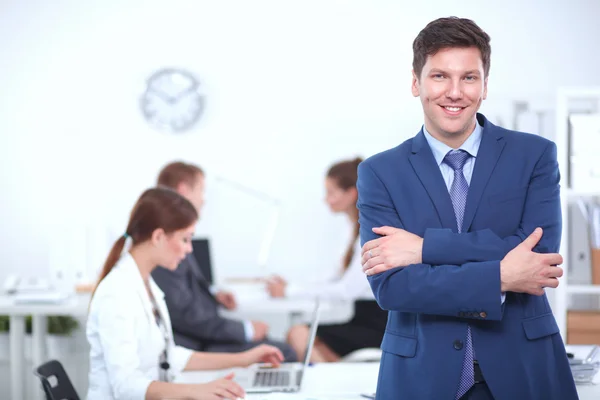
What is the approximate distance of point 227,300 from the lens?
4230 millimetres

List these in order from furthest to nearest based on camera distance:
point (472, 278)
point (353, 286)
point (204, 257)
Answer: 1. point (204, 257)
2. point (353, 286)
3. point (472, 278)

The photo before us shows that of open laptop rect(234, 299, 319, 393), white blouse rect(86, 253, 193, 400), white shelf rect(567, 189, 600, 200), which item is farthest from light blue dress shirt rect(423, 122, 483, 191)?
white shelf rect(567, 189, 600, 200)

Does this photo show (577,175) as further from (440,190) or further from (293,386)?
(440,190)

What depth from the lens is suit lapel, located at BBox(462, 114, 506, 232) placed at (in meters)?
1.61

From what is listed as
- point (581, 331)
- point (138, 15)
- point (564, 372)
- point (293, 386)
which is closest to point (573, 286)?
point (581, 331)

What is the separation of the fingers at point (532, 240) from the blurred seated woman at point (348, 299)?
211cm

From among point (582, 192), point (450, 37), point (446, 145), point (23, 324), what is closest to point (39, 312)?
point (23, 324)

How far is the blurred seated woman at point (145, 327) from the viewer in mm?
2148

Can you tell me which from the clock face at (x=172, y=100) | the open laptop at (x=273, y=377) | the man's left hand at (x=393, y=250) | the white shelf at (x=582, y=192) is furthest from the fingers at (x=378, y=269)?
the clock face at (x=172, y=100)

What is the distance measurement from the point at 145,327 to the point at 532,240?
3.92ft

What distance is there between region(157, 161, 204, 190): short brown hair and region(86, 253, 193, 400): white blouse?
1.70 m

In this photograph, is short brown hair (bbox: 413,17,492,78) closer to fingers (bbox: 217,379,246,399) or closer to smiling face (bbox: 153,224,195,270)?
fingers (bbox: 217,379,246,399)

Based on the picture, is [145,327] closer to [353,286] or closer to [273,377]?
[273,377]

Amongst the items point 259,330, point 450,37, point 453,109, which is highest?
point 450,37
